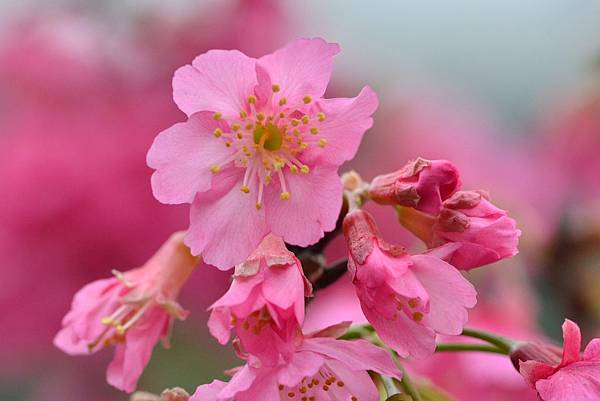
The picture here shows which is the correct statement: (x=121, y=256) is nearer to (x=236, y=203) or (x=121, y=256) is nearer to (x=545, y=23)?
(x=236, y=203)

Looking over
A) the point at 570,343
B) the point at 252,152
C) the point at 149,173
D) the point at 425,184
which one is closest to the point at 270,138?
the point at 252,152

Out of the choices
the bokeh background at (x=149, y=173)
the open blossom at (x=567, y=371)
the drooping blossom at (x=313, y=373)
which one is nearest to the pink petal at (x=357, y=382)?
the drooping blossom at (x=313, y=373)

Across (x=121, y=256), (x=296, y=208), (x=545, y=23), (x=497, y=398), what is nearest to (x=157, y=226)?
(x=121, y=256)

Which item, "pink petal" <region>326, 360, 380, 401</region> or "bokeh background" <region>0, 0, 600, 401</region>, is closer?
"pink petal" <region>326, 360, 380, 401</region>

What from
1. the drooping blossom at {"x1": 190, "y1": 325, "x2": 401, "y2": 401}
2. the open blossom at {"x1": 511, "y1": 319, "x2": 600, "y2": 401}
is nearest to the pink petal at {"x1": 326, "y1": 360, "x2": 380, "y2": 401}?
the drooping blossom at {"x1": 190, "y1": 325, "x2": 401, "y2": 401}

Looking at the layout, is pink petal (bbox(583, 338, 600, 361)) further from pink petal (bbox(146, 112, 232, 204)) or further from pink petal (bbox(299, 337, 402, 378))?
pink petal (bbox(146, 112, 232, 204))

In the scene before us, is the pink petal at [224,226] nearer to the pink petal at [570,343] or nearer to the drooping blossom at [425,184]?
the drooping blossom at [425,184]
